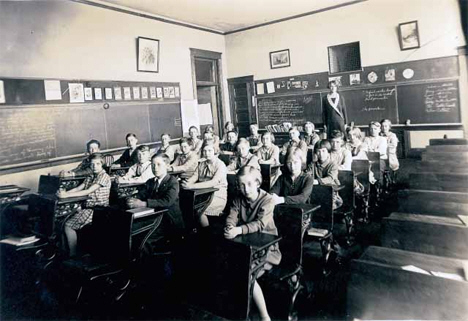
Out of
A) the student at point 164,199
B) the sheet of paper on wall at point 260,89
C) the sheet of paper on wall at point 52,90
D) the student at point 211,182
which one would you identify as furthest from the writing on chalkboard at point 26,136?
the sheet of paper on wall at point 260,89

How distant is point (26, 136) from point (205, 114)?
4227 mm

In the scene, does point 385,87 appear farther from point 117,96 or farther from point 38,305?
point 38,305

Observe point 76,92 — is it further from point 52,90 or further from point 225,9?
point 225,9

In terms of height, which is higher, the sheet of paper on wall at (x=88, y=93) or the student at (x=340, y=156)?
the sheet of paper on wall at (x=88, y=93)

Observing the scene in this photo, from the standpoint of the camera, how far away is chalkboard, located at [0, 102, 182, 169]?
4680mm

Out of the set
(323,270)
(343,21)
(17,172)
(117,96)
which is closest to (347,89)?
(343,21)

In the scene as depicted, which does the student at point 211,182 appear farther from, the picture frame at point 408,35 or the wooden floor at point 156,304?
the picture frame at point 408,35

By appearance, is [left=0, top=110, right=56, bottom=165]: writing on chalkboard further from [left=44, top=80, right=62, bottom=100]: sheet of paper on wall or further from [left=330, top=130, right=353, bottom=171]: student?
[left=330, top=130, right=353, bottom=171]: student

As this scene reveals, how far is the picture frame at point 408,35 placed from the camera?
629 centimetres

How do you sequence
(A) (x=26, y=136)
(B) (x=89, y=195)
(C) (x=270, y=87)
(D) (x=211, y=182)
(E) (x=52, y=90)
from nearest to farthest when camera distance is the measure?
(B) (x=89, y=195)
(D) (x=211, y=182)
(A) (x=26, y=136)
(E) (x=52, y=90)
(C) (x=270, y=87)

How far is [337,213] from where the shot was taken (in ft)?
10.0

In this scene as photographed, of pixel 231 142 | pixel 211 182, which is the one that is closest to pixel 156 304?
pixel 211 182

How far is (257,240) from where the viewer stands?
72.8 inches

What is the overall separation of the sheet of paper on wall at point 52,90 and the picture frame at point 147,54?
64.6 inches
